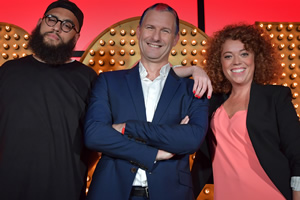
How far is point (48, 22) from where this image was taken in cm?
225

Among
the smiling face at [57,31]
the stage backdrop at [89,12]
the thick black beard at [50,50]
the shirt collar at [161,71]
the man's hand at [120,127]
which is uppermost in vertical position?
the stage backdrop at [89,12]

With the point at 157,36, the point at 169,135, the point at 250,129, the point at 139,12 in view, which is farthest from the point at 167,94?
the point at 139,12

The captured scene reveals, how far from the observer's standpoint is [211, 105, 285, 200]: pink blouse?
1.88 meters

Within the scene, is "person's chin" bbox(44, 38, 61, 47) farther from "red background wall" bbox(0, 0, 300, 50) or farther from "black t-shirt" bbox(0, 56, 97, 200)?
"red background wall" bbox(0, 0, 300, 50)

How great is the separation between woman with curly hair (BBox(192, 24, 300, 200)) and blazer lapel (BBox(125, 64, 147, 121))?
28.5 inches

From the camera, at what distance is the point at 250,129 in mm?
1940

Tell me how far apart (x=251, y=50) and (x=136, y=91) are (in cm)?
115

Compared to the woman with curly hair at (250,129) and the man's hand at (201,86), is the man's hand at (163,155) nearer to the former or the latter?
the man's hand at (201,86)

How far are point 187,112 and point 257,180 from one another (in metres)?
0.70

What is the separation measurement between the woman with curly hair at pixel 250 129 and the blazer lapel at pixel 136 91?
0.72 m

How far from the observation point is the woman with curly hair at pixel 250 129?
72.6 inches

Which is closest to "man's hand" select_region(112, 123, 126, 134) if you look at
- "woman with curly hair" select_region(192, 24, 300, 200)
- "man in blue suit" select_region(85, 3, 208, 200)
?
"man in blue suit" select_region(85, 3, 208, 200)

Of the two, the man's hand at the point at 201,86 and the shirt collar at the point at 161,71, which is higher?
the shirt collar at the point at 161,71

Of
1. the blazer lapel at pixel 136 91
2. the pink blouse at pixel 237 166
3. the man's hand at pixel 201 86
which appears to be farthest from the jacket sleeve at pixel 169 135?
the pink blouse at pixel 237 166
